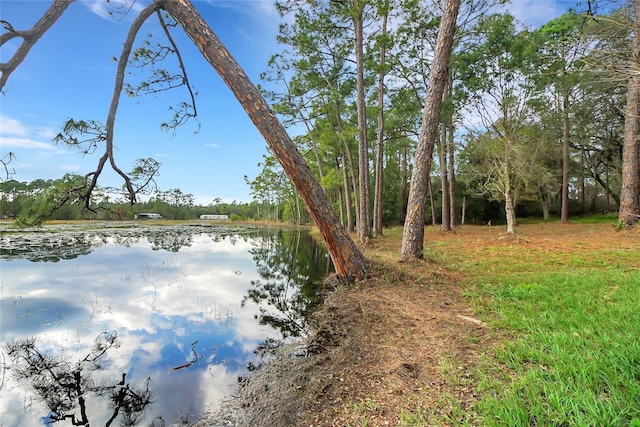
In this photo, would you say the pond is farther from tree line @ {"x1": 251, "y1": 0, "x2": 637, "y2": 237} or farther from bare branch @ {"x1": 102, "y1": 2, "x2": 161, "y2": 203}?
tree line @ {"x1": 251, "y1": 0, "x2": 637, "y2": 237}

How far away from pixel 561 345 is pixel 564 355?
240 millimetres

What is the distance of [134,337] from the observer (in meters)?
3.87

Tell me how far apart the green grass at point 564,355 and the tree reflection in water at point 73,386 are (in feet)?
9.02

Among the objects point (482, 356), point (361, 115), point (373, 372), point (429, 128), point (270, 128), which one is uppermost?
point (361, 115)

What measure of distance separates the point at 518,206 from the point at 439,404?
88.0ft

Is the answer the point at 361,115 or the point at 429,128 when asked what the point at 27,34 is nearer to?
the point at 429,128

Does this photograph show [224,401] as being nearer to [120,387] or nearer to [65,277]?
[120,387]

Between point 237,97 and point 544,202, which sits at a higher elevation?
point 237,97

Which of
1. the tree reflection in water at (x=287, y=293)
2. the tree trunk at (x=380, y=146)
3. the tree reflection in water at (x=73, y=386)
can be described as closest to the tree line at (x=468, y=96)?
the tree trunk at (x=380, y=146)

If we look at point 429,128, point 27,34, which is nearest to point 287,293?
point 429,128

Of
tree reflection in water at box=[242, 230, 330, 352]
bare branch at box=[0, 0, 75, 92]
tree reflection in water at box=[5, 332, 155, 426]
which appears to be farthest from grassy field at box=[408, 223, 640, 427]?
bare branch at box=[0, 0, 75, 92]

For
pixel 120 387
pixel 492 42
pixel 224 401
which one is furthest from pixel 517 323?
pixel 492 42

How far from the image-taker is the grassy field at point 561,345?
160cm

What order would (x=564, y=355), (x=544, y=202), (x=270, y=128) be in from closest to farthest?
(x=564, y=355) → (x=270, y=128) → (x=544, y=202)
